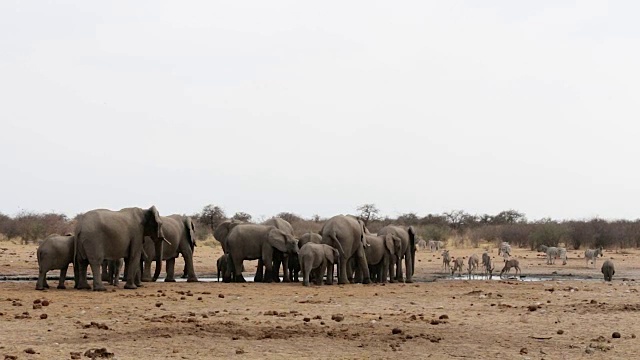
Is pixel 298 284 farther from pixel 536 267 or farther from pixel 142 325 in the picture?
pixel 536 267

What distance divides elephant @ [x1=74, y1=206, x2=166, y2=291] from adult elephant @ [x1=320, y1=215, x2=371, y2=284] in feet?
17.3

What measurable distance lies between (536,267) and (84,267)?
2228cm

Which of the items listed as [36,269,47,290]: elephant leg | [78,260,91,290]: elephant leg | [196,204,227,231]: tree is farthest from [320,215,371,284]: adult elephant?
[196,204,227,231]: tree

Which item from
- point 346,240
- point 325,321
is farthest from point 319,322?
point 346,240

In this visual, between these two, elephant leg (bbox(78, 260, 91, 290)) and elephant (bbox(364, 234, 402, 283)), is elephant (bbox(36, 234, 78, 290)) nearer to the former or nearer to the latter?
elephant leg (bbox(78, 260, 91, 290))

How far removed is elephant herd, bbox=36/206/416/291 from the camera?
72.4 feet

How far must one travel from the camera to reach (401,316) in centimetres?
1705

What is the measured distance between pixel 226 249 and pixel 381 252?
4.71 metres

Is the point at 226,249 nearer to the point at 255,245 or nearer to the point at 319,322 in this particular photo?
the point at 255,245

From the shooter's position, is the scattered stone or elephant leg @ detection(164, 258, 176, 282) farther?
elephant leg @ detection(164, 258, 176, 282)

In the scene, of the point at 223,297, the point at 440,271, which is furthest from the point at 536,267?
the point at 223,297

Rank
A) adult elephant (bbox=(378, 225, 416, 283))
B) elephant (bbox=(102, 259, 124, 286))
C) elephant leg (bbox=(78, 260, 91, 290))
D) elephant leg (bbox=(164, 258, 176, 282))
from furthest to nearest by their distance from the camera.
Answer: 1. adult elephant (bbox=(378, 225, 416, 283))
2. elephant leg (bbox=(164, 258, 176, 282))
3. elephant (bbox=(102, 259, 124, 286))
4. elephant leg (bbox=(78, 260, 91, 290))

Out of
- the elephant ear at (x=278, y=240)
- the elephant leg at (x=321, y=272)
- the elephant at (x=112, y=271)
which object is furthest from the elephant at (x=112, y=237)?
the elephant leg at (x=321, y=272)

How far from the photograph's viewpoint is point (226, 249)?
1099 inches
